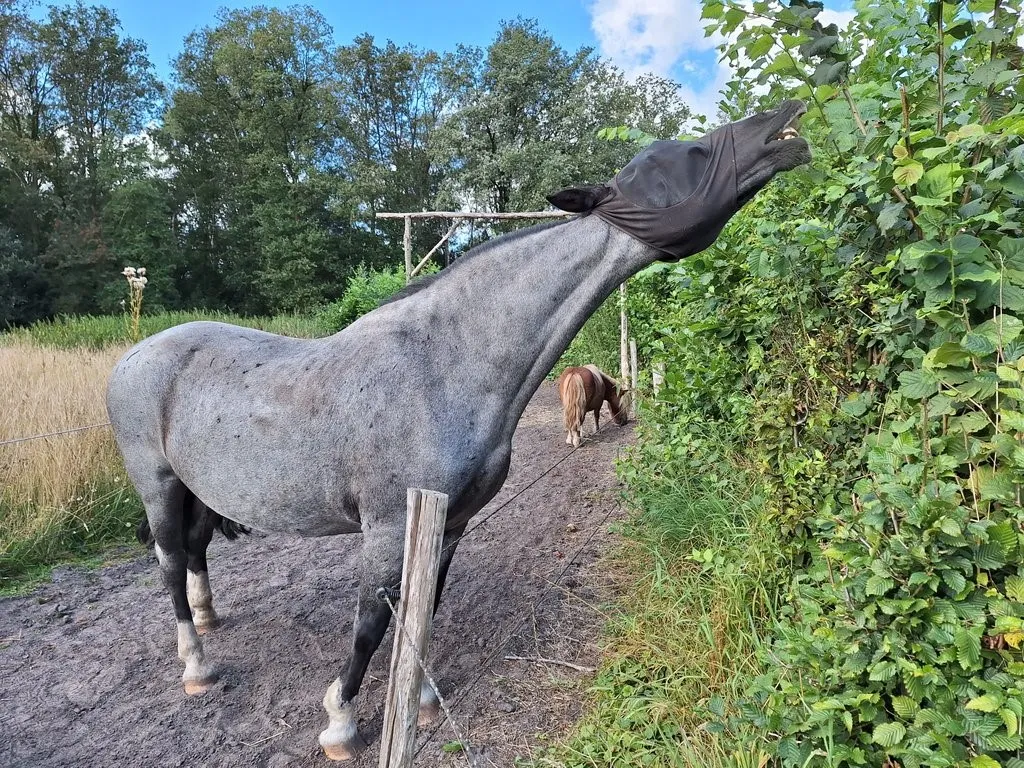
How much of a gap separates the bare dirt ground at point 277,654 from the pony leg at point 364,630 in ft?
0.34

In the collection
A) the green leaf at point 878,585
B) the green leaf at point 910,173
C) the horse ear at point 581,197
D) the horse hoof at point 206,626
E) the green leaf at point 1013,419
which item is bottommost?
the horse hoof at point 206,626

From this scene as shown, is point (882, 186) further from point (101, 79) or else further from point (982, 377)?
point (101, 79)

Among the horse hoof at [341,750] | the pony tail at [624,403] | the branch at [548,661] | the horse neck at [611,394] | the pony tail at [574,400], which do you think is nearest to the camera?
the horse hoof at [341,750]

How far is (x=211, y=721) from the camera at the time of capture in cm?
254

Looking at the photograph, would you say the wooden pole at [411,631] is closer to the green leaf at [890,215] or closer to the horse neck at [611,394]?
the green leaf at [890,215]

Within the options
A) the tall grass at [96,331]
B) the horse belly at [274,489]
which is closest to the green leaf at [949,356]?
the horse belly at [274,489]

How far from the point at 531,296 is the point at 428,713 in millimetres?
1905

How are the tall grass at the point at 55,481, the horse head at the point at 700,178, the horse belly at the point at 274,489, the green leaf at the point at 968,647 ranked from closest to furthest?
the green leaf at the point at 968,647
the horse head at the point at 700,178
the horse belly at the point at 274,489
the tall grass at the point at 55,481

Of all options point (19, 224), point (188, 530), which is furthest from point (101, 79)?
point (188, 530)

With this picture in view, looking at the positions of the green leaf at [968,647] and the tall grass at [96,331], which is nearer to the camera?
the green leaf at [968,647]

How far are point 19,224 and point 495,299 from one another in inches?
1271

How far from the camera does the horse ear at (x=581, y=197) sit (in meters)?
1.90

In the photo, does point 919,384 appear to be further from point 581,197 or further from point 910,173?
point 581,197

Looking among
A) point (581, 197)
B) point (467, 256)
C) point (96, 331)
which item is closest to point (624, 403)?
point (467, 256)
